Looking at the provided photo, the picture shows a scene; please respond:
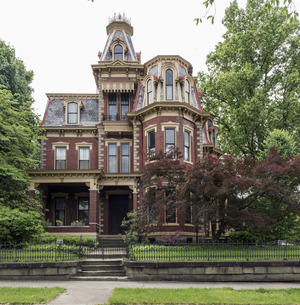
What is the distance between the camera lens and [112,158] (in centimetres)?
3098

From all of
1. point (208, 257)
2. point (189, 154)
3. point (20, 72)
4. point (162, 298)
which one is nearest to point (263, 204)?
point (208, 257)

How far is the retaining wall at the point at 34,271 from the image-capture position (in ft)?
49.2

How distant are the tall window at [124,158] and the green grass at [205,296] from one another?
1838 centimetres

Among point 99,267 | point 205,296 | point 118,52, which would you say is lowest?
point 205,296

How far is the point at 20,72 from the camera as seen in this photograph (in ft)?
121

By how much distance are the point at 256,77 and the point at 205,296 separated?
25426mm

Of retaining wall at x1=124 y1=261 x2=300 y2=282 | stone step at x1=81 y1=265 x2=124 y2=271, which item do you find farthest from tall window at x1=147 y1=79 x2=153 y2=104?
retaining wall at x1=124 y1=261 x2=300 y2=282

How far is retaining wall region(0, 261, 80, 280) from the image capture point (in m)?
15.0

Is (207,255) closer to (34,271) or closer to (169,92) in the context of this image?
(34,271)

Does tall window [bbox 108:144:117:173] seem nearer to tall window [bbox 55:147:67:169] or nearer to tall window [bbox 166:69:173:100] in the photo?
tall window [bbox 55:147:67:169]

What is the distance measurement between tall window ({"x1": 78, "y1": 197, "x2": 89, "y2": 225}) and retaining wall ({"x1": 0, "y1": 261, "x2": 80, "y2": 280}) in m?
15.7

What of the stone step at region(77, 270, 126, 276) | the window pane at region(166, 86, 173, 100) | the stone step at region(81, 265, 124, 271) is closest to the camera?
the stone step at region(77, 270, 126, 276)

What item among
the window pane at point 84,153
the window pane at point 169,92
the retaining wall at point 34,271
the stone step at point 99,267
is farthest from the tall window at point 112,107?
the retaining wall at point 34,271

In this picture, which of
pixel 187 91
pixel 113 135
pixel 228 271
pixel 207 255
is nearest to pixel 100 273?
pixel 207 255
